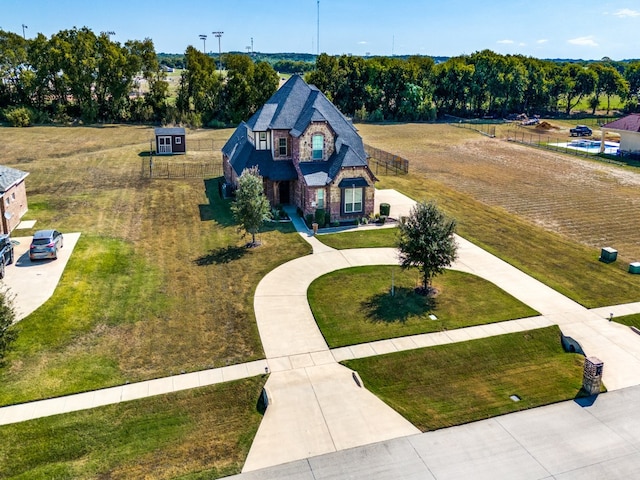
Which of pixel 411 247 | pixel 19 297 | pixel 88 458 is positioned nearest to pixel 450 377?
pixel 411 247

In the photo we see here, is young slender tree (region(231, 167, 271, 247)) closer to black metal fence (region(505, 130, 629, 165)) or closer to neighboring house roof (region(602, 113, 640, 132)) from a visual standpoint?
black metal fence (region(505, 130, 629, 165))

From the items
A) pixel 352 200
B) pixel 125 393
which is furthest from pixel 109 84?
pixel 125 393

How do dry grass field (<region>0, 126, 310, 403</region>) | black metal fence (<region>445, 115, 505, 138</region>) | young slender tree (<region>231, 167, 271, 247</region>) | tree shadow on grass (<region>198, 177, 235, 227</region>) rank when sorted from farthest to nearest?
black metal fence (<region>445, 115, 505, 138</region>) < tree shadow on grass (<region>198, 177, 235, 227</region>) < young slender tree (<region>231, 167, 271, 247</region>) < dry grass field (<region>0, 126, 310, 403</region>)

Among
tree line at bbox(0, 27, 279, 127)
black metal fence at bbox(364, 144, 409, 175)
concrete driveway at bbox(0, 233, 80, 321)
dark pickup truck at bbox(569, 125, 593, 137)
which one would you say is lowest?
concrete driveway at bbox(0, 233, 80, 321)

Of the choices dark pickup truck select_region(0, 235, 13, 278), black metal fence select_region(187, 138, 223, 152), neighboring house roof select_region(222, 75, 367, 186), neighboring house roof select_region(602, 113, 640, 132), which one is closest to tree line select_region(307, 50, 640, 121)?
black metal fence select_region(187, 138, 223, 152)

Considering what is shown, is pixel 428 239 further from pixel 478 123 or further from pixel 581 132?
pixel 478 123
